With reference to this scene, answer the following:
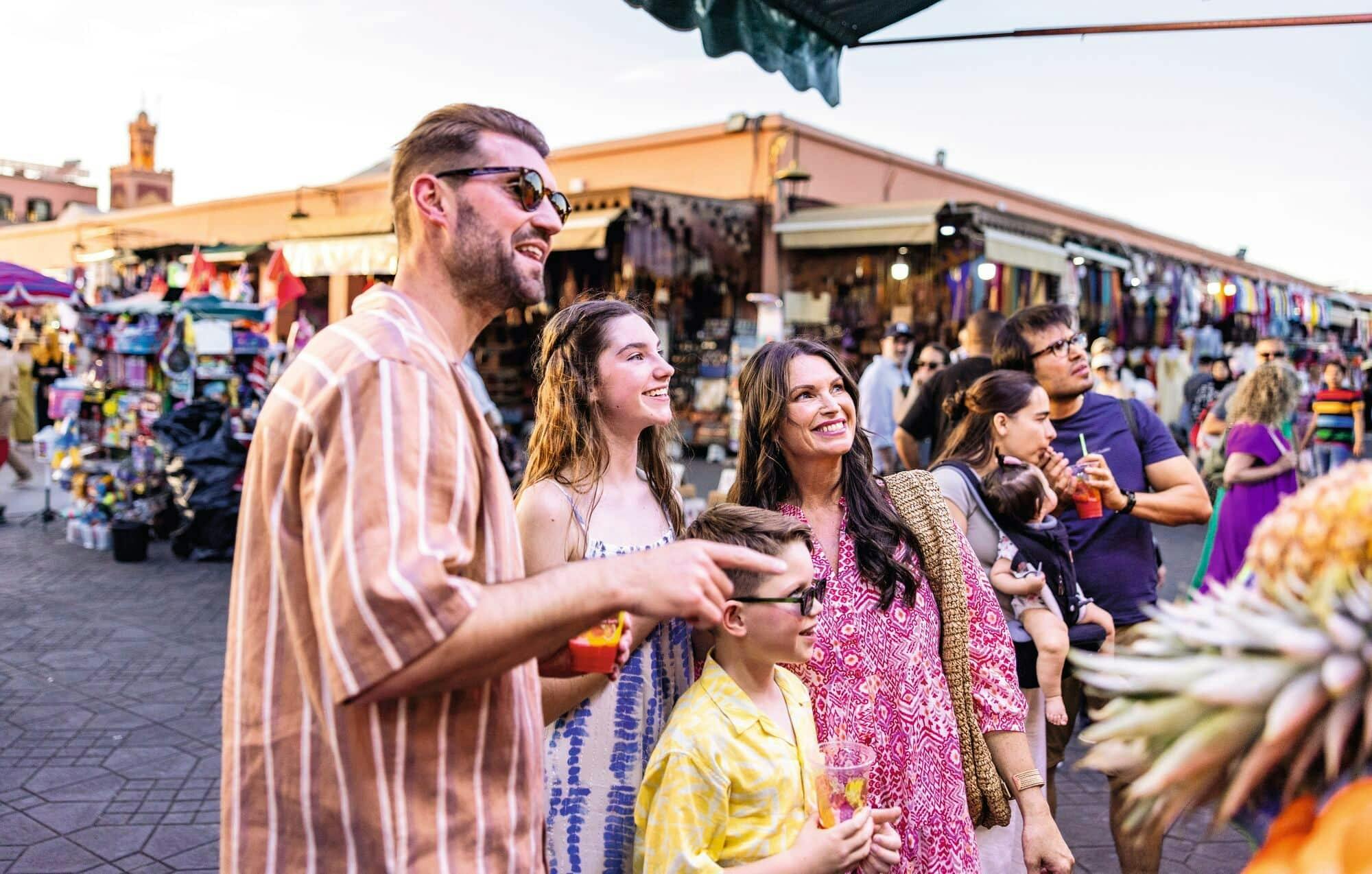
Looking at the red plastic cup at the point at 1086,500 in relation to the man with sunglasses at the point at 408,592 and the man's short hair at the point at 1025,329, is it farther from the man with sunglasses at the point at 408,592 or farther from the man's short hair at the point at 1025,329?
the man with sunglasses at the point at 408,592

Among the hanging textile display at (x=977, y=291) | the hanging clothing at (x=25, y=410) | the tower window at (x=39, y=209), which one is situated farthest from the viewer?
the tower window at (x=39, y=209)

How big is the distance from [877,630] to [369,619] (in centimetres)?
145

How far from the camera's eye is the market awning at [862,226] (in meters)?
12.5

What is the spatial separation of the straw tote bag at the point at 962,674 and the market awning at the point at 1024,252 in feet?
32.9

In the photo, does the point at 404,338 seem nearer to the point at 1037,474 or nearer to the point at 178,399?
the point at 1037,474

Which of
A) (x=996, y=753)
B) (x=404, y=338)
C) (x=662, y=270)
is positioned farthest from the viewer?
(x=662, y=270)

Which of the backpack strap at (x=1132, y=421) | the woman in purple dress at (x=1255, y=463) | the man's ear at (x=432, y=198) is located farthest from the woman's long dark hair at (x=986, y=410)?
Answer: the woman in purple dress at (x=1255, y=463)

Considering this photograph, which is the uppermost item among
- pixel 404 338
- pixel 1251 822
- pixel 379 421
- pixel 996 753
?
pixel 404 338

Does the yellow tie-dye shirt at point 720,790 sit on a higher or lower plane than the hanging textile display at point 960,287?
lower

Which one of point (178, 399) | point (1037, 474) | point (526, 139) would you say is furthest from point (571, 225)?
point (526, 139)

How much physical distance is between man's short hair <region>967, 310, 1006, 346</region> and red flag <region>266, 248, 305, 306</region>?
7.71 m

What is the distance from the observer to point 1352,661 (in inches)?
33.1

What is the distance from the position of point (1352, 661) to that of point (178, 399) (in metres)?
10.7

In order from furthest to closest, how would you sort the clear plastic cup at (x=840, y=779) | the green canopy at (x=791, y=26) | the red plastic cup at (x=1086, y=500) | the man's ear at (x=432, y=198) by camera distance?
the red plastic cup at (x=1086, y=500)
the green canopy at (x=791, y=26)
the clear plastic cup at (x=840, y=779)
the man's ear at (x=432, y=198)
